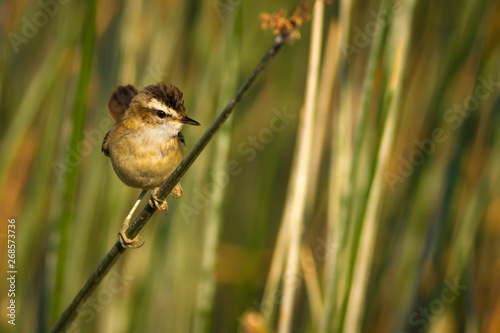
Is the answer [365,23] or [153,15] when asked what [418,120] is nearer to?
[365,23]

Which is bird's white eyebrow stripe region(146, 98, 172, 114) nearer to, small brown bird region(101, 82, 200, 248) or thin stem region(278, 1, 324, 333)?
small brown bird region(101, 82, 200, 248)

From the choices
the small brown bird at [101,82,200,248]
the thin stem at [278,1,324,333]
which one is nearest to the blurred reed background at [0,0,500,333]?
the thin stem at [278,1,324,333]

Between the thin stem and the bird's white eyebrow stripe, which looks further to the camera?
the bird's white eyebrow stripe

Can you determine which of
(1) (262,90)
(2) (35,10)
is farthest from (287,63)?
(2) (35,10)

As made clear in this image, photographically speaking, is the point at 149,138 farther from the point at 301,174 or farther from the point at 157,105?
the point at 301,174

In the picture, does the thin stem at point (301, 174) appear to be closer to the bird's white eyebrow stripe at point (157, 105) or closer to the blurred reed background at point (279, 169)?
the blurred reed background at point (279, 169)

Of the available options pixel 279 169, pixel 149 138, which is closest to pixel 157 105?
pixel 149 138
